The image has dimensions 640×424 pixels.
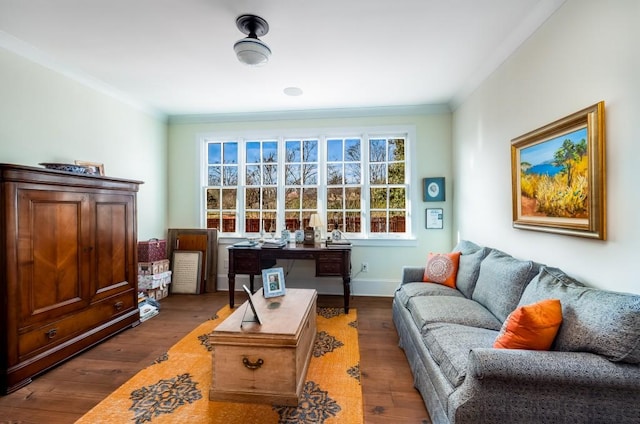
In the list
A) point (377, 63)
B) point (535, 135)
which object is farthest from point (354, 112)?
point (535, 135)

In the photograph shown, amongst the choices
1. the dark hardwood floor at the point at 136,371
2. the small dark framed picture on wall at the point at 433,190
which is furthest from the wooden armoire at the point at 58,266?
the small dark framed picture on wall at the point at 433,190

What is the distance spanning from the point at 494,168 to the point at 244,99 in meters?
2.96

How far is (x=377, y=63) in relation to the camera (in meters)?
2.91

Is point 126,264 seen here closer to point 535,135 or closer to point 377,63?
point 377,63

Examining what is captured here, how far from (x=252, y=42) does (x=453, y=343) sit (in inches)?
95.0

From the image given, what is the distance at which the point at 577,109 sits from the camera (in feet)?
6.07

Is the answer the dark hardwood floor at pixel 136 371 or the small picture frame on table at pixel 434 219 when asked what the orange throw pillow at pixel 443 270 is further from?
the small picture frame on table at pixel 434 219

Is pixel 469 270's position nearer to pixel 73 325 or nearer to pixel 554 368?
pixel 554 368

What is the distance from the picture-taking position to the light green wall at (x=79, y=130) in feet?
8.36

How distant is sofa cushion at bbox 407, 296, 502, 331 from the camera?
2.04 m

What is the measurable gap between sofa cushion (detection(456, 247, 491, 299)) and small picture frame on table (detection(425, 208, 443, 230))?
48.0 inches

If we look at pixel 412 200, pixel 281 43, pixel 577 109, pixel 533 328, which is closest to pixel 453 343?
pixel 533 328

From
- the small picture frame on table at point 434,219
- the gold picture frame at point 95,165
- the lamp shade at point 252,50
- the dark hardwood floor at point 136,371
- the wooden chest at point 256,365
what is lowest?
the dark hardwood floor at point 136,371

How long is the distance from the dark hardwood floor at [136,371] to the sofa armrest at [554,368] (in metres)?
0.74
